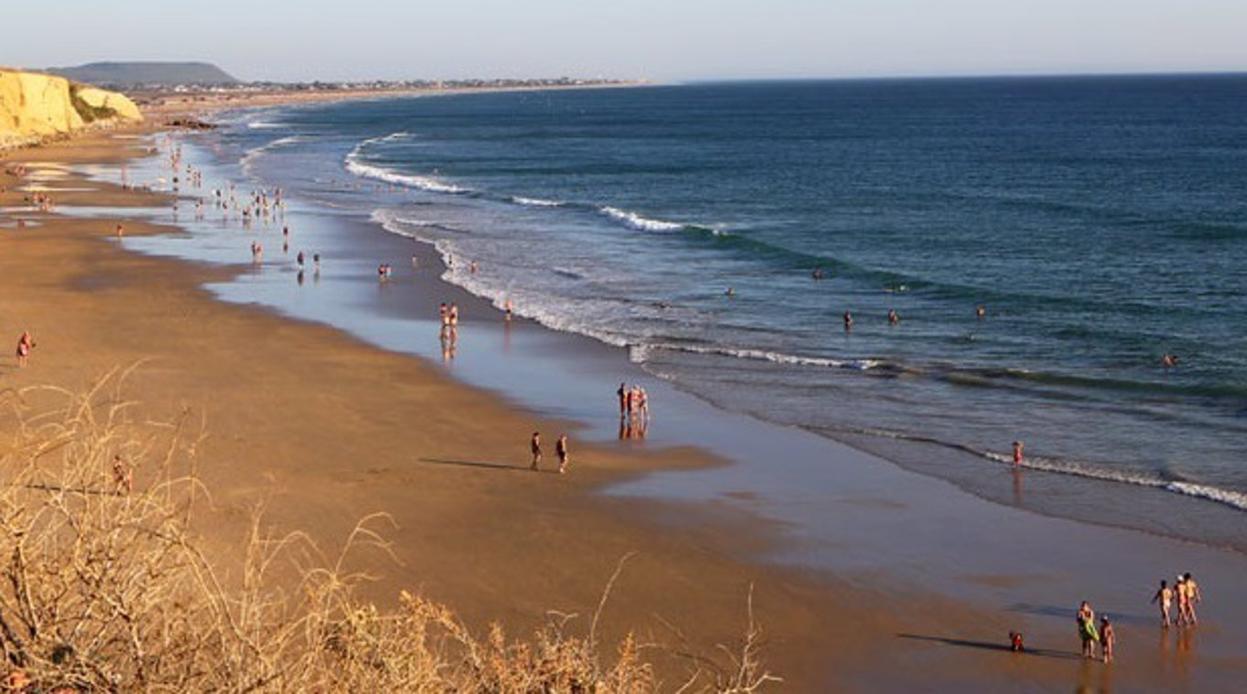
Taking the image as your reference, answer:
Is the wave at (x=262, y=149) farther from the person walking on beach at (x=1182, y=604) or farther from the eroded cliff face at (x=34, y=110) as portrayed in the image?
the person walking on beach at (x=1182, y=604)

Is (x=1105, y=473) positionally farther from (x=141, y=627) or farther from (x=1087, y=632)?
(x=141, y=627)

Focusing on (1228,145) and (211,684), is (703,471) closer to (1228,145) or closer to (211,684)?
(211,684)

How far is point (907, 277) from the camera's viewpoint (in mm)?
52125

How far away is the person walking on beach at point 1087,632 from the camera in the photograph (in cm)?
1884

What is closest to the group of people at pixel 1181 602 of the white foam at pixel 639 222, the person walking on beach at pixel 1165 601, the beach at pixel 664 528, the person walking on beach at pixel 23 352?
the person walking on beach at pixel 1165 601

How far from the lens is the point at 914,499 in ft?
84.7

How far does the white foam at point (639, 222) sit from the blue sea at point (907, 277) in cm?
32

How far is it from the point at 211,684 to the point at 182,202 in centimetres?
7366

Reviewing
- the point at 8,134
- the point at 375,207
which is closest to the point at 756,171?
the point at 375,207

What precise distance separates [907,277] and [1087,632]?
34.1 m

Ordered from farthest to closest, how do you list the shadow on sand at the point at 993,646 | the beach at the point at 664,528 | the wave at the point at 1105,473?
1. the wave at the point at 1105,473
2. the beach at the point at 664,528
3. the shadow on sand at the point at 993,646

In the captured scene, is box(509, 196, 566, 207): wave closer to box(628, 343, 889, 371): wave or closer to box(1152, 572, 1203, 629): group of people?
box(628, 343, 889, 371): wave

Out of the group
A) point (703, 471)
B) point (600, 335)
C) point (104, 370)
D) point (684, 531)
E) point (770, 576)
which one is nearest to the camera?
point (770, 576)

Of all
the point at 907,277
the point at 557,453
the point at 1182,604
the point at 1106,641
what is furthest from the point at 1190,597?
the point at 907,277
